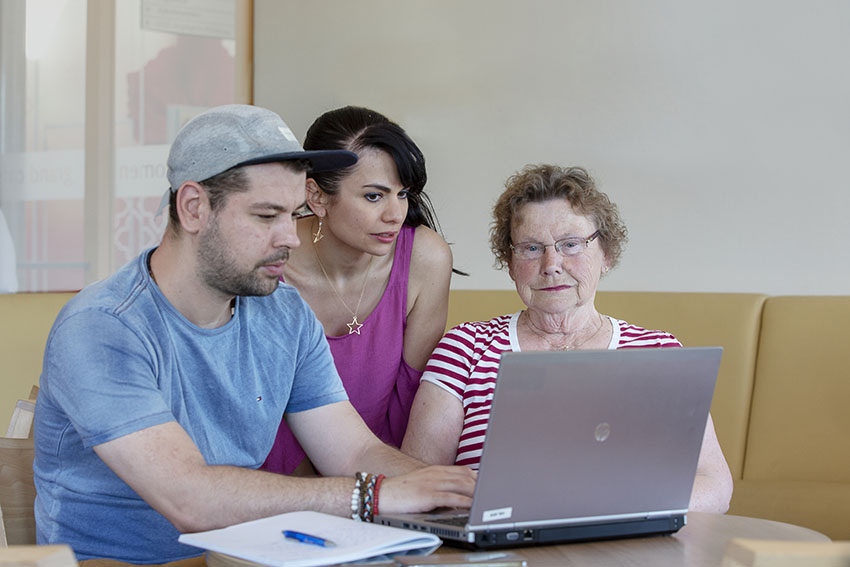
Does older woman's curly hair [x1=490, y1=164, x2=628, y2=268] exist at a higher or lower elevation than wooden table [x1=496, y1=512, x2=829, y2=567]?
higher

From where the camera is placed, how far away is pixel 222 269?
1419 mm

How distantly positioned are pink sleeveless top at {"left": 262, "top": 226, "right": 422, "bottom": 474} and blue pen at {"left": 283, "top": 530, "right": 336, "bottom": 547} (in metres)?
1.02

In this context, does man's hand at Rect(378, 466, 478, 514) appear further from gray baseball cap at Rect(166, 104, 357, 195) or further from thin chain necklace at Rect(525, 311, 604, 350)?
thin chain necklace at Rect(525, 311, 604, 350)

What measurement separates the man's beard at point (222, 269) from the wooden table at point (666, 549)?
40cm

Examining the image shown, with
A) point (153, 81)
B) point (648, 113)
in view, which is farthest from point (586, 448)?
point (153, 81)

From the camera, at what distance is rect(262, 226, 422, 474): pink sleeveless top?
210cm

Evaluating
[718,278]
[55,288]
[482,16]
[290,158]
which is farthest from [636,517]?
[55,288]

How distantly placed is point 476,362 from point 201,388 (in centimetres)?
61

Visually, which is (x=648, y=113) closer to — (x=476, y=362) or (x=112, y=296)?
(x=476, y=362)

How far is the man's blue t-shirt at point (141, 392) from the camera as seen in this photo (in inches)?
50.7

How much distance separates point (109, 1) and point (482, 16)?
5.77ft

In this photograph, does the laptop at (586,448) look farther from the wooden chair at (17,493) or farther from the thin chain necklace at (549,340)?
the wooden chair at (17,493)

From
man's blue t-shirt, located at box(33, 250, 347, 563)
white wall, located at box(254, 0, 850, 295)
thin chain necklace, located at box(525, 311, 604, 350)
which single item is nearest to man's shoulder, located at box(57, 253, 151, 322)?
man's blue t-shirt, located at box(33, 250, 347, 563)

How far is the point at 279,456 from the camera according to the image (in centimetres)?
201
